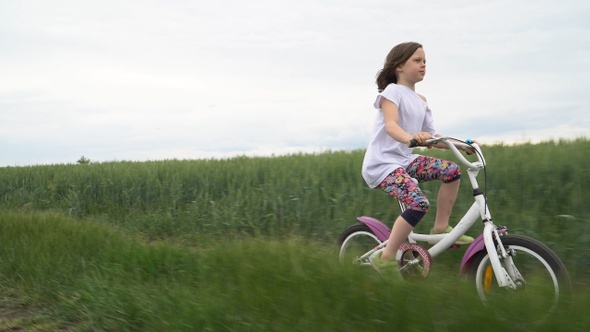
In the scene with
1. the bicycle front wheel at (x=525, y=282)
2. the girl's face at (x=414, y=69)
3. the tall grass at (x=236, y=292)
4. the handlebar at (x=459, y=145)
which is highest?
the girl's face at (x=414, y=69)

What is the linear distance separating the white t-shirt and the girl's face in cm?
9

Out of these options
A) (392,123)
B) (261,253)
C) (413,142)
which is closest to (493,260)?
(413,142)

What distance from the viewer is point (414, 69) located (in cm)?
454

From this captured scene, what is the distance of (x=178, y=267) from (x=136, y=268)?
382 mm

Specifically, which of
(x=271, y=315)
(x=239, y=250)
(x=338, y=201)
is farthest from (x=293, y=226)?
(x=271, y=315)

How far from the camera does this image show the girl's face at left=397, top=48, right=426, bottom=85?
14.9 feet

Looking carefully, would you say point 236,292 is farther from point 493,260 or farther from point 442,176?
point 442,176

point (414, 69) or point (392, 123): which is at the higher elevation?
point (414, 69)

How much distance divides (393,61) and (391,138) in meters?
0.63

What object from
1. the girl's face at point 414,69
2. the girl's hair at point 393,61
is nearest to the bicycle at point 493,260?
the girl's face at point 414,69

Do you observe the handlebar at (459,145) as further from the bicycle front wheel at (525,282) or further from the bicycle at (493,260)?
the bicycle front wheel at (525,282)

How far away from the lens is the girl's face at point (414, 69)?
4539 millimetres

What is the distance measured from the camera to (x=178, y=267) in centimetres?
540

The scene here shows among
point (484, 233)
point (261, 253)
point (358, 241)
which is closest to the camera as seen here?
point (484, 233)
